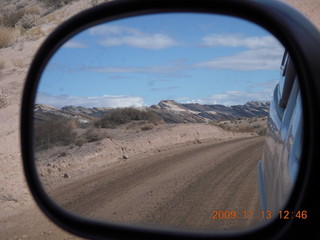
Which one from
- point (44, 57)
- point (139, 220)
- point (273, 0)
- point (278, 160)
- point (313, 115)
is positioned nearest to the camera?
point (313, 115)

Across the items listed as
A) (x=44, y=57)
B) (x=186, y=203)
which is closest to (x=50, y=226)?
(x=186, y=203)

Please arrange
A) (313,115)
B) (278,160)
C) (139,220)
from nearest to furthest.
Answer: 1. (313,115)
2. (278,160)
3. (139,220)

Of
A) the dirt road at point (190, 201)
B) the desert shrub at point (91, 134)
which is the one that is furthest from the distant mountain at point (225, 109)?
the desert shrub at point (91, 134)

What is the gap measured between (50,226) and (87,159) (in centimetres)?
555

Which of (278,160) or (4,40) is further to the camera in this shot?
(4,40)

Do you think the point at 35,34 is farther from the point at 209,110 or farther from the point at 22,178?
the point at 209,110

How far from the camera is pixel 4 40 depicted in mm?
34062

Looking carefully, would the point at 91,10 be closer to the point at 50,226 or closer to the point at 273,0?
the point at 273,0

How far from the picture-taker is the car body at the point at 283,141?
2285mm

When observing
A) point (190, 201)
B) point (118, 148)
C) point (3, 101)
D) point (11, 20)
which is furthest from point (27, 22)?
point (190, 201)

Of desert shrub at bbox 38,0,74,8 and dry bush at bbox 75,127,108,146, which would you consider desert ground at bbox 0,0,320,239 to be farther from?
desert shrub at bbox 38,0,74,8
